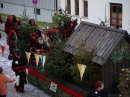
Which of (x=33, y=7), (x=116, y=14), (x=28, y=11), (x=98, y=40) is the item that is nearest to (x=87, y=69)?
(x=98, y=40)

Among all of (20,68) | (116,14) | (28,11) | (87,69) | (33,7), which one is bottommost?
(20,68)

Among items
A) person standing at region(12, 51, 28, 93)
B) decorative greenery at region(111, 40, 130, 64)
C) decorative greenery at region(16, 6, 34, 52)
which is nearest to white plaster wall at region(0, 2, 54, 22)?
decorative greenery at region(16, 6, 34, 52)

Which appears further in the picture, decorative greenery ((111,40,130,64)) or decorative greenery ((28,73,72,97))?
decorative greenery ((28,73,72,97))

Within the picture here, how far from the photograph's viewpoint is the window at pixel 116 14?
23520 millimetres

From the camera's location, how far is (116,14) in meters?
23.8

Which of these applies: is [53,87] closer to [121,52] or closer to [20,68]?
[20,68]

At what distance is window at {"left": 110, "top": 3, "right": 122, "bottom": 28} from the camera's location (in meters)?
23.5

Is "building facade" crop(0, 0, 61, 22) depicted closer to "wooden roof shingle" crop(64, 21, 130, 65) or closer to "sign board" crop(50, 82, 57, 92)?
"sign board" crop(50, 82, 57, 92)

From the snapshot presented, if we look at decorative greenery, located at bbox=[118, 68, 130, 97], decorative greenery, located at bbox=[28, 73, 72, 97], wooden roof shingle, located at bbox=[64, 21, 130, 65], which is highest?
wooden roof shingle, located at bbox=[64, 21, 130, 65]

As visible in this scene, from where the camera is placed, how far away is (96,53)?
1148cm

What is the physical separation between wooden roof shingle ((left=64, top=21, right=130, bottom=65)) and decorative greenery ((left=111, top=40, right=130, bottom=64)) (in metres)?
0.16

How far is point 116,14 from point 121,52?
41.3 ft

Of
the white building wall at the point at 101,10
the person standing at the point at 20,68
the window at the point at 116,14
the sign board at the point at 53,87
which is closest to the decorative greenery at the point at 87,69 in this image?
the sign board at the point at 53,87

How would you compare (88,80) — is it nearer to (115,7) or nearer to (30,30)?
(30,30)
